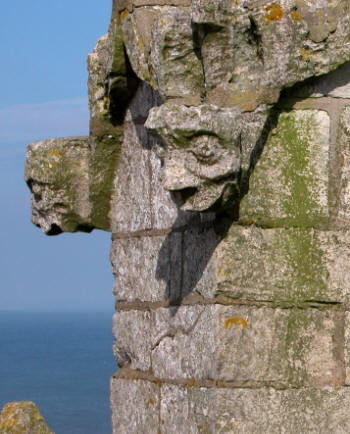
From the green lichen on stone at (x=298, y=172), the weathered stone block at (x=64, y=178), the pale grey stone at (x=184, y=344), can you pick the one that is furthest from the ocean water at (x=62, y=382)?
the green lichen on stone at (x=298, y=172)

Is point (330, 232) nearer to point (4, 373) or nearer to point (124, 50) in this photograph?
point (124, 50)

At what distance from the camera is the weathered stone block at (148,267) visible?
5473 millimetres

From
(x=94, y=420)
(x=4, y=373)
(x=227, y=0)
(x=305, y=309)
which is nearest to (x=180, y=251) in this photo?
(x=305, y=309)

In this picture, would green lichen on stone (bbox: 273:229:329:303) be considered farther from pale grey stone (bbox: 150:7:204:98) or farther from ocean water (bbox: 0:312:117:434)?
ocean water (bbox: 0:312:117:434)

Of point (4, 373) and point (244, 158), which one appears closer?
point (244, 158)

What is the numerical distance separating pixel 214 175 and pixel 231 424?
3.12ft

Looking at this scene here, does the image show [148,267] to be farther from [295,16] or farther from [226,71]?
[295,16]

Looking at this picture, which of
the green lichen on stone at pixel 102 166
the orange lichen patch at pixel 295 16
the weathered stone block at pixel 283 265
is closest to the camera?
the orange lichen patch at pixel 295 16

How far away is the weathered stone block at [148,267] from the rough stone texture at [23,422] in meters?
0.70

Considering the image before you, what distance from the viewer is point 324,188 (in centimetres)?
505

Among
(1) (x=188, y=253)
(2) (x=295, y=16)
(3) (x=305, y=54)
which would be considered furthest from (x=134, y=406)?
(2) (x=295, y=16)

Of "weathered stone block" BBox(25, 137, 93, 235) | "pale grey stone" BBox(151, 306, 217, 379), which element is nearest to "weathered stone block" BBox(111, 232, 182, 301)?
"pale grey stone" BBox(151, 306, 217, 379)

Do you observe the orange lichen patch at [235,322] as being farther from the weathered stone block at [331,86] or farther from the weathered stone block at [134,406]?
the weathered stone block at [331,86]

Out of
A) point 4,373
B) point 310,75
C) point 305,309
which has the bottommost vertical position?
point 4,373
